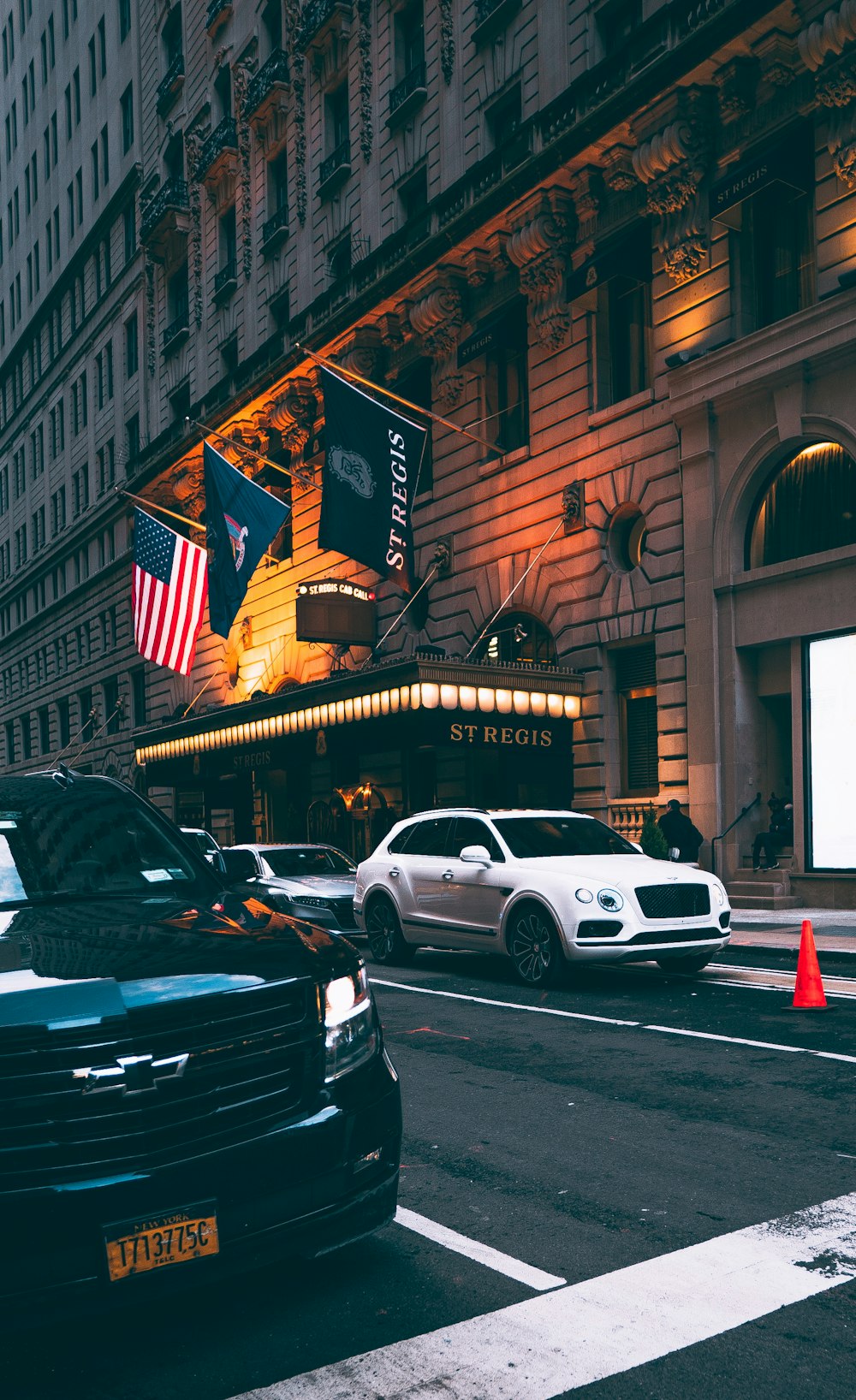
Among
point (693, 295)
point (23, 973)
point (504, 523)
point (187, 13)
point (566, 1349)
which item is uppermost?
point (187, 13)

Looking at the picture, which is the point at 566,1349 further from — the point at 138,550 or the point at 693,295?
the point at 138,550

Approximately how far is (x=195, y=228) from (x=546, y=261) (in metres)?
22.9

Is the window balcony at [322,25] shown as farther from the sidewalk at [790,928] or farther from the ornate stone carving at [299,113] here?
the sidewalk at [790,928]

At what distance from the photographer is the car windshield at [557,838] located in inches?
459

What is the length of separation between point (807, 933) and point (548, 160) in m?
16.9

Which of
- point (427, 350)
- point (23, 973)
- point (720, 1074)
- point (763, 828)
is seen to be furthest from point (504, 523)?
point (23, 973)

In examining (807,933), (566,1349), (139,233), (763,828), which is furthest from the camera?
(139,233)

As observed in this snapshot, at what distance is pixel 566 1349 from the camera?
11.2 feet

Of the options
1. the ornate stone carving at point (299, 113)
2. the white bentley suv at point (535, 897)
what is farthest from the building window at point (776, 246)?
the ornate stone carving at point (299, 113)

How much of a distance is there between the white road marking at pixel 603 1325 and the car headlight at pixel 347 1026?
80cm

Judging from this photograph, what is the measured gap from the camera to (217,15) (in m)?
38.6

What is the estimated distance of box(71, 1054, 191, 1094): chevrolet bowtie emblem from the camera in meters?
3.20

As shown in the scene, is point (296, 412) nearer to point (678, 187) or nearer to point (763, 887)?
point (678, 187)

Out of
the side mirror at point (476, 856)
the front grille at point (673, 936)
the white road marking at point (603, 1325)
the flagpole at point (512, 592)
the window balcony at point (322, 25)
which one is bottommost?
the white road marking at point (603, 1325)
